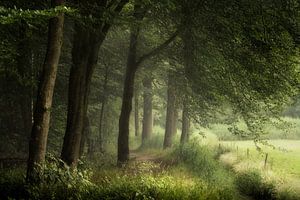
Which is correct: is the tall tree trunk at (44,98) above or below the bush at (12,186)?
above

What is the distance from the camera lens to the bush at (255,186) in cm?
1627

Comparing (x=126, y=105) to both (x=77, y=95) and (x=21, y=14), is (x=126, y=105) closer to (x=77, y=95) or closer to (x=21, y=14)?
(x=77, y=95)

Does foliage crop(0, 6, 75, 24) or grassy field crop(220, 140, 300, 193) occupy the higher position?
foliage crop(0, 6, 75, 24)

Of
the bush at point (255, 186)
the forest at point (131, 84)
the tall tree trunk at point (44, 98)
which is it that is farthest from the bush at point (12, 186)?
the bush at point (255, 186)

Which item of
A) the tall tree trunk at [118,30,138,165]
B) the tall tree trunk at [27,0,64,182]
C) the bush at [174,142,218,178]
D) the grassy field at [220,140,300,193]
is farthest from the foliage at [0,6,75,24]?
the bush at [174,142,218,178]

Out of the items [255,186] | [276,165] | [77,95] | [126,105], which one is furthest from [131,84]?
[276,165]

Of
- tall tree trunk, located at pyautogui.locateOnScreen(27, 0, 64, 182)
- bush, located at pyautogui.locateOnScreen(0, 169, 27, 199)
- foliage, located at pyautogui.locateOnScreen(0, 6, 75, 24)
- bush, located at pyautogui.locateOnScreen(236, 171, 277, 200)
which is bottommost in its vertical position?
bush, located at pyautogui.locateOnScreen(236, 171, 277, 200)

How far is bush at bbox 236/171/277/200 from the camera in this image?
53.4ft

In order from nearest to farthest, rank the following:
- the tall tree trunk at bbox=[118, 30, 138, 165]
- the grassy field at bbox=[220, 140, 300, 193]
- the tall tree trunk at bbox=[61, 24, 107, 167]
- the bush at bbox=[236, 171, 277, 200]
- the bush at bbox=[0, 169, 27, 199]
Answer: the bush at bbox=[0, 169, 27, 199]
the tall tree trunk at bbox=[61, 24, 107, 167]
the bush at bbox=[236, 171, 277, 200]
the grassy field at bbox=[220, 140, 300, 193]
the tall tree trunk at bbox=[118, 30, 138, 165]

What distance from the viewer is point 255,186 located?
16984 millimetres

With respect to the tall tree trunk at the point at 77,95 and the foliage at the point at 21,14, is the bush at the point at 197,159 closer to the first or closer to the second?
the tall tree trunk at the point at 77,95

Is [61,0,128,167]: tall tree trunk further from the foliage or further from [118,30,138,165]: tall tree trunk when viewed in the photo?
[118,30,138,165]: tall tree trunk

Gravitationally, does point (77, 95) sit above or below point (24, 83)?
below

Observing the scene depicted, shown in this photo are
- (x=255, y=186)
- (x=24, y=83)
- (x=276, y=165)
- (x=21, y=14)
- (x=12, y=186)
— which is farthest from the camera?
(x=276, y=165)
